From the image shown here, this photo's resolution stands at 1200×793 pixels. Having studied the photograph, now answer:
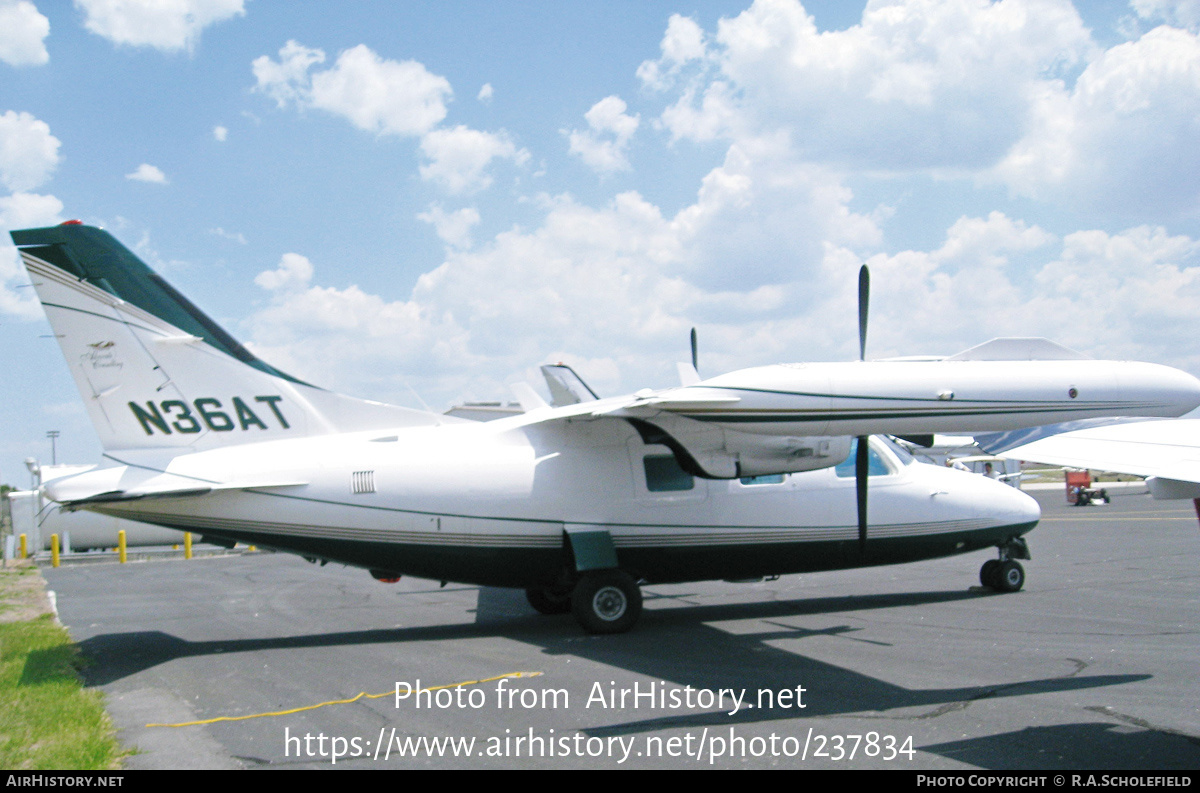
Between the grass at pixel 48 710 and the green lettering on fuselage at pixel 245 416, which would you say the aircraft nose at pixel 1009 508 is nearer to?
the green lettering on fuselage at pixel 245 416

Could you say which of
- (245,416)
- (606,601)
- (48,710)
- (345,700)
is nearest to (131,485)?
(245,416)

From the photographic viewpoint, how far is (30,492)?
105 feet

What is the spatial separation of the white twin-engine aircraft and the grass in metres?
1.86

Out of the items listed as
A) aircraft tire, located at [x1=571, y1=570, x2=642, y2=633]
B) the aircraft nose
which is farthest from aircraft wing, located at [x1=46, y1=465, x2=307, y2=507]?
the aircraft nose

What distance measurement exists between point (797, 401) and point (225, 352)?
7.27m

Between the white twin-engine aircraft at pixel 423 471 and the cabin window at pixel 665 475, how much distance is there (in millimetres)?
20

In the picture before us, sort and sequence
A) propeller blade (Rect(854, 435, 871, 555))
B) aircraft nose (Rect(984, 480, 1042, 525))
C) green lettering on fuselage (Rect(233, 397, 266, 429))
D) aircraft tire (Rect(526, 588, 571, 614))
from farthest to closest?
aircraft nose (Rect(984, 480, 1042, 525)), aircraft tire (Rect(526, 588, 571, 614)), green lettering on fuselage (Rect(233, 397, 266, 429)), propeller blade (Rect(854, 435, 871, 555))

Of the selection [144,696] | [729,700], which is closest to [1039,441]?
[729,700]

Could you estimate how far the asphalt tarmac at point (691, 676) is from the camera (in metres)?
6.52

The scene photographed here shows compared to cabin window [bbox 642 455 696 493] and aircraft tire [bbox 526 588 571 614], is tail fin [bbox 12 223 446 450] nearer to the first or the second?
aircraft tire [bbox 526 588 571 614]

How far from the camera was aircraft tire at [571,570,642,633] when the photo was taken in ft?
36.8

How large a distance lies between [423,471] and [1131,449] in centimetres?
774

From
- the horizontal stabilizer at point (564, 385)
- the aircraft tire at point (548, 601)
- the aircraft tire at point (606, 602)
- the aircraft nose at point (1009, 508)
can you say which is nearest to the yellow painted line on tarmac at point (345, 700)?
the aircraft tire at point (606, 602)

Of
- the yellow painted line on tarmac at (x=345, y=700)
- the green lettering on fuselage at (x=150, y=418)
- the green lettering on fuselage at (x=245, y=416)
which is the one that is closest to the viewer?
the yellow painted line on tarmac at (x=345, y=700)
